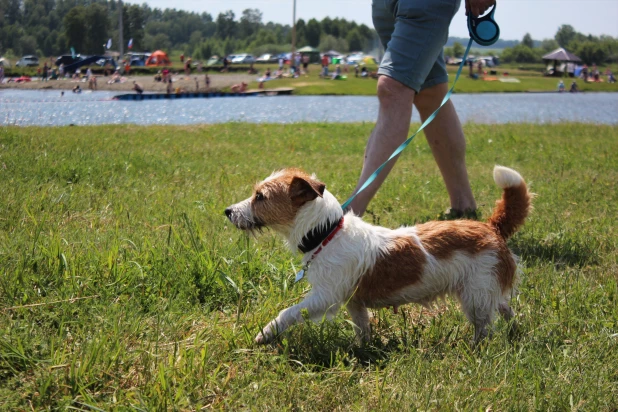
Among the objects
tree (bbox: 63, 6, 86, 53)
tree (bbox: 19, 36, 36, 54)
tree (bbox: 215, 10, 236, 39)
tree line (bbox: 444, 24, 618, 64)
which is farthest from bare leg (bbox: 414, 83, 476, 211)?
tree (bbox: 215, 10, 236, 39)

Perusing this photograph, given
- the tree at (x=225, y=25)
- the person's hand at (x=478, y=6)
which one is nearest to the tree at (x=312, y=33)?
the tree at (x=225, y=25)

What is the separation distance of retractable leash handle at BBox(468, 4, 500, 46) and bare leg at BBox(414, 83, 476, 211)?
2.11 feet

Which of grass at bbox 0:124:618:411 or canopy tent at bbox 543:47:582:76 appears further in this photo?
canopy tent at bbox 543:47:582:76

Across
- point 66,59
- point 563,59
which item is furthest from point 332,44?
point 66,59

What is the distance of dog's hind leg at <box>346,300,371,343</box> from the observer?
317 cm

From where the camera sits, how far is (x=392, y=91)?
436 cm

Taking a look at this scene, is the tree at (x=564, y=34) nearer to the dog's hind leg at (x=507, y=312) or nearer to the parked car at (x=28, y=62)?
the parked car at (x=28, y=62)

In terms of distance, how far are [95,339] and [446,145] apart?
3.57 metres

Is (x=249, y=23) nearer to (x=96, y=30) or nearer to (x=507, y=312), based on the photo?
(x=96, y=30)

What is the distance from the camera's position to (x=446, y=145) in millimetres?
5289

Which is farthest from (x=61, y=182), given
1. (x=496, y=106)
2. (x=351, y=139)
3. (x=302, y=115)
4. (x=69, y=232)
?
(x=496, y=106)

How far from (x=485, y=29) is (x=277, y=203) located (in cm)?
228

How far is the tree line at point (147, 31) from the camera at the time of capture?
1202cm

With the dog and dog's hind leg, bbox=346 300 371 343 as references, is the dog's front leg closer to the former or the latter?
the dog
